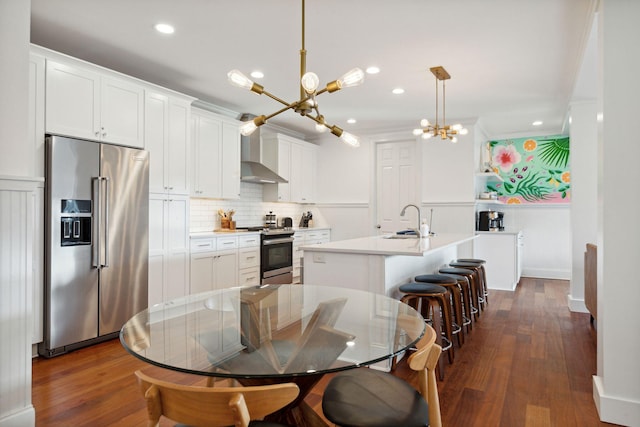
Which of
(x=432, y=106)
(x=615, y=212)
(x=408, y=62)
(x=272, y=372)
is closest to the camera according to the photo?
(x=272, y=372)

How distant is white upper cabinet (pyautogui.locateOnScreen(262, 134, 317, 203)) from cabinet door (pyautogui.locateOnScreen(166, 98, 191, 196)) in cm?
191

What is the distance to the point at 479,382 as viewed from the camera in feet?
9.12

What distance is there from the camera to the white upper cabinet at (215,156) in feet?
15.6

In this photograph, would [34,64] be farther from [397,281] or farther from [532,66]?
[532,66]

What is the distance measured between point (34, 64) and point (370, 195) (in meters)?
4.98

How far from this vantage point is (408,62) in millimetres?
3809

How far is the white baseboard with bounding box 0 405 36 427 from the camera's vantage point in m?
2.02

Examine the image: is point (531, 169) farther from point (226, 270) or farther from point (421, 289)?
point (226, 270)

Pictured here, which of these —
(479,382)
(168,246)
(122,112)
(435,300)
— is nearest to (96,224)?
(168,246)

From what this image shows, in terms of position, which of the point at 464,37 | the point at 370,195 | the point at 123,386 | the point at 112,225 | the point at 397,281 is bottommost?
the point at 123,386

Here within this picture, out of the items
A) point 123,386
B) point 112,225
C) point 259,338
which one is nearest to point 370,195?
point 112,225

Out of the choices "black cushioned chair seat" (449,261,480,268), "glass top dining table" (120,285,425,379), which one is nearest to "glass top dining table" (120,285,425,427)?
"glass top dining table" (120,285,425,379)

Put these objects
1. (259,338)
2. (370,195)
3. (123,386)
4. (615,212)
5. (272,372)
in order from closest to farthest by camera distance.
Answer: (272,372) → (259,338) → (615,212) → (123,386) → (370,195)

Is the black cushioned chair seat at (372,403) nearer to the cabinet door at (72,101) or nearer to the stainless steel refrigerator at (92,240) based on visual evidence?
the stainless steel refrigerator at (92,240)
